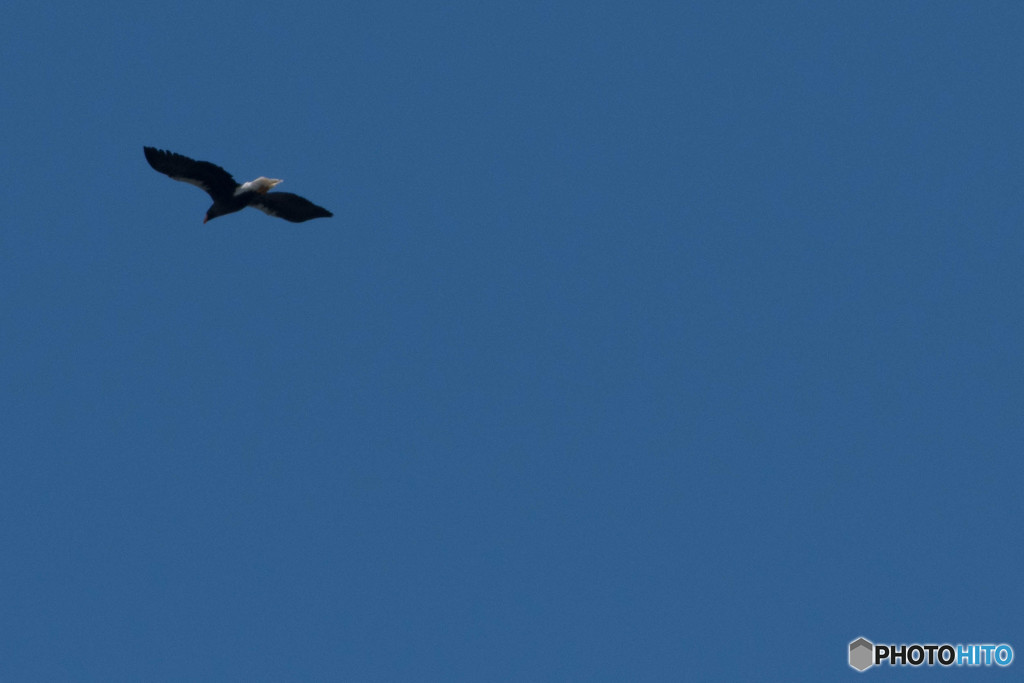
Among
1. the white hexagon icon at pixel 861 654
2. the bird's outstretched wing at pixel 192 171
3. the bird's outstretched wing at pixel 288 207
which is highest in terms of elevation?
the bird's outstretched wing at pixel 288 207

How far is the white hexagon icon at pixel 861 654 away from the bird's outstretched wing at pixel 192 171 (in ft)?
81.8

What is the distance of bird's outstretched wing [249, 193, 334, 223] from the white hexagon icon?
22100 mm

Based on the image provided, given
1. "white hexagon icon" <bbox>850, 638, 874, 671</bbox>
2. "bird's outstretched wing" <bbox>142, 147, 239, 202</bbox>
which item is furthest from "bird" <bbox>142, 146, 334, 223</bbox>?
"white hexagon icon" <bbox>850, 638, 874, 671</bbox>

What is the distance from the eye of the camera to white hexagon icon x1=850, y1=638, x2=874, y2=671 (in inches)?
2058

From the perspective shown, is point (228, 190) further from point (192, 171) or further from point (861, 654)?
point (861, 654)

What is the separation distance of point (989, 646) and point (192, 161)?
2874 cm

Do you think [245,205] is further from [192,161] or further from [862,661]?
[862,661]

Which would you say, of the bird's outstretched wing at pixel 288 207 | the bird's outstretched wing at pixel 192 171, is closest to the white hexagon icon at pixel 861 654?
the bird's outstretched wing at pixel 288 207

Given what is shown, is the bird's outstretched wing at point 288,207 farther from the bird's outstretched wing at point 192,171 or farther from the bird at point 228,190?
the bird's outstretched wing at point 192,171

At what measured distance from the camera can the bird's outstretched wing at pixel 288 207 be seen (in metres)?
51.5

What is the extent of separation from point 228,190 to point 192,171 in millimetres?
1583

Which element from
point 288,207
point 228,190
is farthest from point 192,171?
point 288,207

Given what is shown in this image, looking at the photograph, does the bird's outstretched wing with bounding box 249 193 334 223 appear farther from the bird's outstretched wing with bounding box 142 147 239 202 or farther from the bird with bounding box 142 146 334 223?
the bird's outstretched wing with bounding box 142 147 239 202

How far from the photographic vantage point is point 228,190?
5094 centimetres
